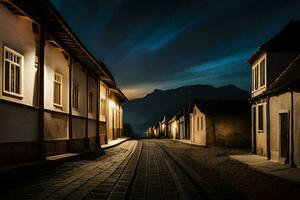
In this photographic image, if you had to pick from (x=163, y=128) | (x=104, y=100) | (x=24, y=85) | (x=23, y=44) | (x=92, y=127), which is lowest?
(x=163, y=128)

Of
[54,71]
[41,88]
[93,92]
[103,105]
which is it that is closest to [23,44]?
[41,88]

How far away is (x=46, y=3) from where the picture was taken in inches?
504

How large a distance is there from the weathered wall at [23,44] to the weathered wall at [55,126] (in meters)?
1.86

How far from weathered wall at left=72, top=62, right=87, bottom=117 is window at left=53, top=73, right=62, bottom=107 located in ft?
8.66

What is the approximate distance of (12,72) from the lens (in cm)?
1244

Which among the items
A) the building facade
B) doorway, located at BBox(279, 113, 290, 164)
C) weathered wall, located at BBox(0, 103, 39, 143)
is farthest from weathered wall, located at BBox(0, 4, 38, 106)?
doorway, located at BBox(279, 113, 290, 164)

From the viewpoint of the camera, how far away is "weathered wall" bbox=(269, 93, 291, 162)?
16.5 meters

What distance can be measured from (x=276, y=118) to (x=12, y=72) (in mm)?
11485

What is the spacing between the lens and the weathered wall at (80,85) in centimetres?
2195

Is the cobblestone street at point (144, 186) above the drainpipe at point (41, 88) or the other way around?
the other way around

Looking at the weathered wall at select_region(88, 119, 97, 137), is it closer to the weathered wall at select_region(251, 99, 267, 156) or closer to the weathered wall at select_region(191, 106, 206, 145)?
the weathered wall at select_region(251, 99, 267, 156)

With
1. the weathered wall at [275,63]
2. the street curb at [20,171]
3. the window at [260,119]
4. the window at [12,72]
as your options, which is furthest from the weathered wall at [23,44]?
the window at [260,119]

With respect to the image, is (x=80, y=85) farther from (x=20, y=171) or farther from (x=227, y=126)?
(x=227, y=126)

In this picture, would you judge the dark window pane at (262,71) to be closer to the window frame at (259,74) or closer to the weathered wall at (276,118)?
the window frame at (259,74)
